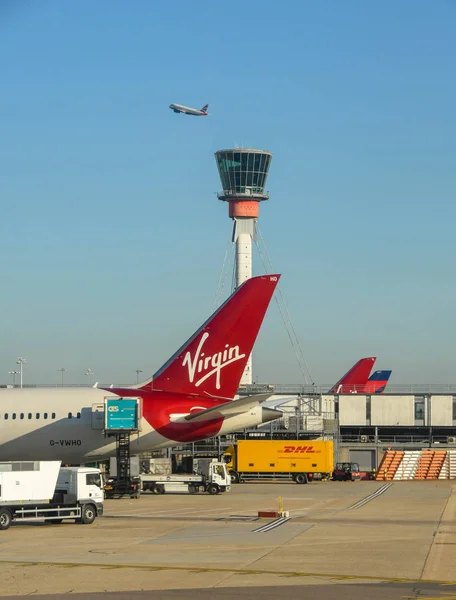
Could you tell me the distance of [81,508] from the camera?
4794 centimetres

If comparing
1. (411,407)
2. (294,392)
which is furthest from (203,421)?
(411,407)

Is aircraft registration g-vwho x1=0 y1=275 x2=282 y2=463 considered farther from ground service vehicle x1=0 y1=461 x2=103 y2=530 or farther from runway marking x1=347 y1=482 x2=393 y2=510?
ground service vehicle x1=0 y1=461 x2=103 y2=530

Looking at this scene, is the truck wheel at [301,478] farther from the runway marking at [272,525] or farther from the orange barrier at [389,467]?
the runway marking at [272,525]

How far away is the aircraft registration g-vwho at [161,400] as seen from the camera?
65.6m

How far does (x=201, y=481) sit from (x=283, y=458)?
→ 61.8 ft

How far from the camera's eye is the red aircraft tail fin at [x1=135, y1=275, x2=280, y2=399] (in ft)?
219

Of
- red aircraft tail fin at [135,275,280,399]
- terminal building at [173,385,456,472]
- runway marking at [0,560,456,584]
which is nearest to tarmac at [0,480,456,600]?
runway marking at [0,560,456,584]

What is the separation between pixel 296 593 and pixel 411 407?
11007 centimetres

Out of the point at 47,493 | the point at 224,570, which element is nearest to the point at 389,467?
the point at 47,493

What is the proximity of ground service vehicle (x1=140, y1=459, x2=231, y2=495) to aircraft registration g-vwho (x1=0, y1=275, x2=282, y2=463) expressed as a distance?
851 cm

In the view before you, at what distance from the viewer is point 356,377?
159 meters

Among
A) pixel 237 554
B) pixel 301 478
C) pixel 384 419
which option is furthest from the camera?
pixel 384 419

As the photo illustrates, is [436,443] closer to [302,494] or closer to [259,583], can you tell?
[302,494]

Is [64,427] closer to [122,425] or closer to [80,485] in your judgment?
[122,425]
